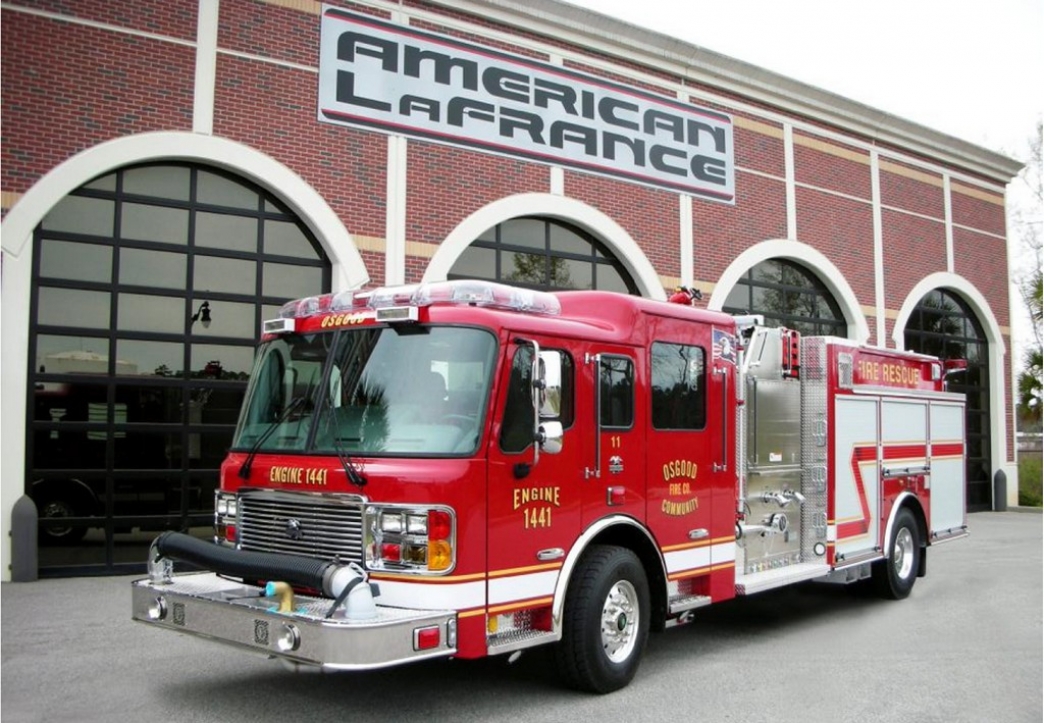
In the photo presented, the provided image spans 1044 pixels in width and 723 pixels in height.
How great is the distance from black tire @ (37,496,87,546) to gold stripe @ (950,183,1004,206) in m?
19.0

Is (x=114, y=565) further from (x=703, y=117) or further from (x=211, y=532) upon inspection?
(x=703, y=117)

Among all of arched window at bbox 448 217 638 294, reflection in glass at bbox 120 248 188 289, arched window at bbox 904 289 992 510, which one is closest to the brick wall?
reflection in glass at bbox 120 248 188 289

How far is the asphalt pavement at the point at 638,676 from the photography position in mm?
5809

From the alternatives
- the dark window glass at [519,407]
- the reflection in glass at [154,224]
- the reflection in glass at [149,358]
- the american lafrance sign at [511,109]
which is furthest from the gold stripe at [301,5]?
the dark window glass at [519,407]

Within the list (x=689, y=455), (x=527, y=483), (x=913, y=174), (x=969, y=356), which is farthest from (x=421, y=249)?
(x=969, y=356)

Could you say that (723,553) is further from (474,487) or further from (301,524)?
(301,524)

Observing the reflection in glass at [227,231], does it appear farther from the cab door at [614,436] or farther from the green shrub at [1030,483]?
the green shrub at [1030,483]

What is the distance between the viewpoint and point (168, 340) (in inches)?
448

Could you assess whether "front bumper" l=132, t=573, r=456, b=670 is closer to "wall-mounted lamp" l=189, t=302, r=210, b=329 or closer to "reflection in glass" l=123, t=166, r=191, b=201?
"wall-mounted lamp" l=189, t=302, r=210, b=329

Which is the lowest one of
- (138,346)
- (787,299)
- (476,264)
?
(138,346)

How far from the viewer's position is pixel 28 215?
33.9 feet

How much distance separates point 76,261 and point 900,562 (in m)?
9.46

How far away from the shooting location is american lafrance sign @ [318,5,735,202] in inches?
492

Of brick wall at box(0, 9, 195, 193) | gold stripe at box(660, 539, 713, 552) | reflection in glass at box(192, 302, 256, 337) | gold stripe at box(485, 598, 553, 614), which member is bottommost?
gold stripe at box(485, 598, 553, 614)
